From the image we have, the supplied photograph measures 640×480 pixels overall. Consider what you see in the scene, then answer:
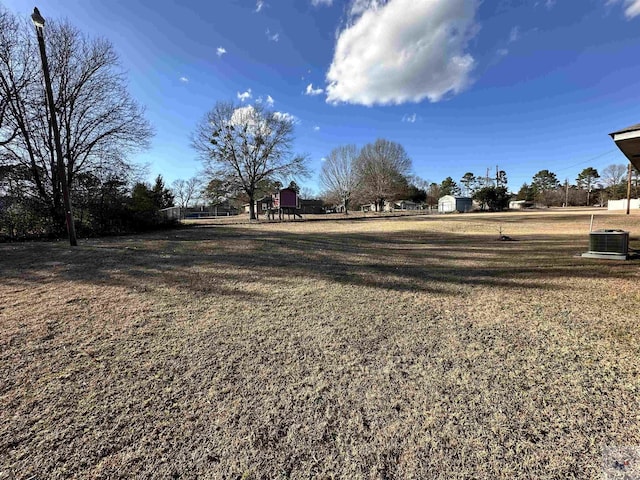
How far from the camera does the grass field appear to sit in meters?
1.60

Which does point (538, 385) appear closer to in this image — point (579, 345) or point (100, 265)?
point (579, 345)

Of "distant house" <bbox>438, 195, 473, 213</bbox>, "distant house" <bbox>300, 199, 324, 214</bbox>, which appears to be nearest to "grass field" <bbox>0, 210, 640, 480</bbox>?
"distant house" <bbox>300, 199, 324, 214</bbox>

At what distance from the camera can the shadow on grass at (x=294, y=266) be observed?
16.3ft

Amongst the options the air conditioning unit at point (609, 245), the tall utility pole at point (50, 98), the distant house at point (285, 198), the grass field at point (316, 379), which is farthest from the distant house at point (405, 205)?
the grass field at point (316, 379)

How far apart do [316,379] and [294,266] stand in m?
4.04

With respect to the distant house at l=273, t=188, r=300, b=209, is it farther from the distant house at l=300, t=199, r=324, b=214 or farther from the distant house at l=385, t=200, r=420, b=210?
the distant house at l=385, t=200, r=420, b=210

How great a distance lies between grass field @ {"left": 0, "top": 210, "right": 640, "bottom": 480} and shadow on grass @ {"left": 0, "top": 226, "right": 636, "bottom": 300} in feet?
0.72

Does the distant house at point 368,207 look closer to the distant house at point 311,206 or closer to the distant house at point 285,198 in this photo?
the distant house at point 311,206

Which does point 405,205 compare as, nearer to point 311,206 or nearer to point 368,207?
point 368,207

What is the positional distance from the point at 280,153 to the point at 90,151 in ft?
56.8

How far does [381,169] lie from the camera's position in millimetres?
42500

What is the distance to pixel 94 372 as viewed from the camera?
2.37 meters

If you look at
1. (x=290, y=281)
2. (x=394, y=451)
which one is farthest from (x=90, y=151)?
(x=394, y=451)

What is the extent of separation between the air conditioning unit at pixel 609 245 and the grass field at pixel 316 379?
7.27 ft
